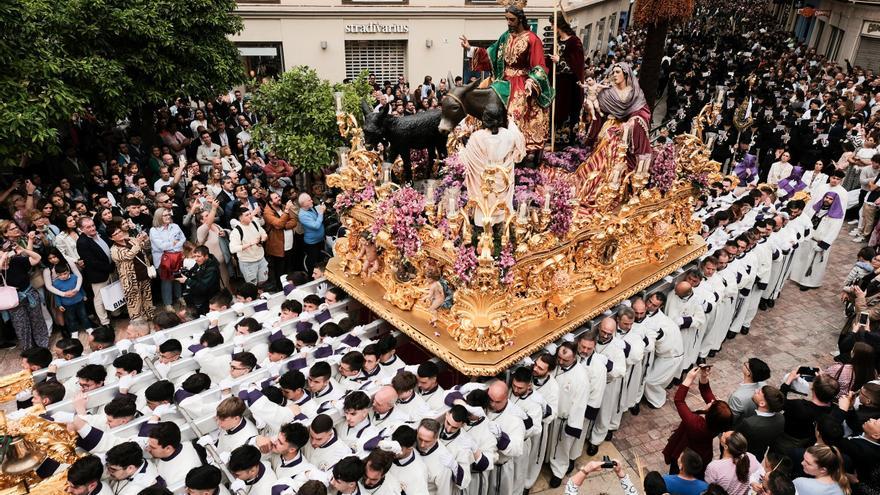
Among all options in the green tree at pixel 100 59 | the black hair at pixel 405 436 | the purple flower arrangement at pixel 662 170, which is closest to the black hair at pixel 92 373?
the black hair at pixel 405 436

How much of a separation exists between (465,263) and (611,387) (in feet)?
7.85

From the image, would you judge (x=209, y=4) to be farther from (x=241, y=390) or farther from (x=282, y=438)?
(x=282, y=438)

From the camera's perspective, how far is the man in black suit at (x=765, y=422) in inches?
211

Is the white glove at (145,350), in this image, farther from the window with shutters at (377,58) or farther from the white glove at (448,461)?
the window with shutters at (377,58)

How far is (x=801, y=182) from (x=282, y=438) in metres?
11.9

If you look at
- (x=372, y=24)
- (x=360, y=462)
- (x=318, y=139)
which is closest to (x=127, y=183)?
(x=318, y=139)

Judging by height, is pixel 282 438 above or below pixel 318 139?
below

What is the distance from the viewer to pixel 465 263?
244 inches

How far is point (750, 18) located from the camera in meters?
49.1

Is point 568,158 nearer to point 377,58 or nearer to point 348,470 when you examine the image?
point 348,470

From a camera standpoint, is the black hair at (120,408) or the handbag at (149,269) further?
the handbag at (149,269)

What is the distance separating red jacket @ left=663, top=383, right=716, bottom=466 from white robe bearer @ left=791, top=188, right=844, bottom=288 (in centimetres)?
638

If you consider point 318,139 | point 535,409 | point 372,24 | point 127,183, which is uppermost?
point 372,24

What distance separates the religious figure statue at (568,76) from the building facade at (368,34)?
35.4 ft
